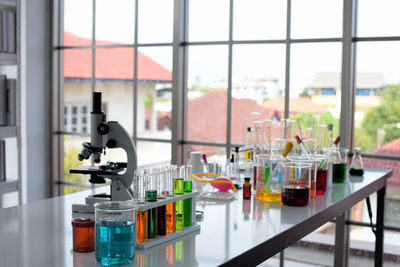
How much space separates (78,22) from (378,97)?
275 centimetres

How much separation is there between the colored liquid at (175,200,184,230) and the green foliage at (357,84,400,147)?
224cm

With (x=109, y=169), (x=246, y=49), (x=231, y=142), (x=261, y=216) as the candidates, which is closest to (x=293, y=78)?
(x=246, y=49)

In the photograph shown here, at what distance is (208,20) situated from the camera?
4.23 m

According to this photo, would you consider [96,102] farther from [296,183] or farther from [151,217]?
[296,183]

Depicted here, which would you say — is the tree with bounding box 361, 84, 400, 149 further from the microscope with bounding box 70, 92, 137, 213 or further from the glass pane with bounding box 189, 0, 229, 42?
the microscope with bounding box 70, 92, 137, 213

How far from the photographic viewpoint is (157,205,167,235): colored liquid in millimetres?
1739

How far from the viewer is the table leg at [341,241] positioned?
3.79 m

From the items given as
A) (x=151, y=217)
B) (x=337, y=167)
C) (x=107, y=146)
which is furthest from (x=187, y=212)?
(x=337, y=167)

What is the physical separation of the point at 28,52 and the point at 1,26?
0.52m

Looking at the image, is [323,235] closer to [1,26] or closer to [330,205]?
[330,205]

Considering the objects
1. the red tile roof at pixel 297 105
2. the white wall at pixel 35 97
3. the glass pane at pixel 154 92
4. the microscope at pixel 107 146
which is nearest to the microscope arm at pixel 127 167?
the microscope at pixel 107 146

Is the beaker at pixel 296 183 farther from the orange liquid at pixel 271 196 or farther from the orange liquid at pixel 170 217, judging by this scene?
the orange liquid at pixel 170 217

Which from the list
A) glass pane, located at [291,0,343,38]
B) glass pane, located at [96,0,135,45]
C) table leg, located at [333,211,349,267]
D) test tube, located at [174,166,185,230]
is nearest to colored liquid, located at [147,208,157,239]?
test tube, located at [174,166,185,230]

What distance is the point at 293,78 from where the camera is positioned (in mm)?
3902
